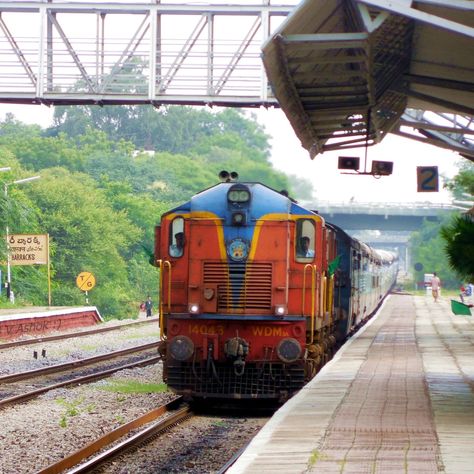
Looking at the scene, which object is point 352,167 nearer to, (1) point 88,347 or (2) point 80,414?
(2) point 80,414

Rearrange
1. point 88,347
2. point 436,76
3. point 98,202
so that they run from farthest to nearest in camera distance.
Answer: point 98,202, point 88,347, point 436,76

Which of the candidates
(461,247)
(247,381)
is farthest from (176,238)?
(461,247)

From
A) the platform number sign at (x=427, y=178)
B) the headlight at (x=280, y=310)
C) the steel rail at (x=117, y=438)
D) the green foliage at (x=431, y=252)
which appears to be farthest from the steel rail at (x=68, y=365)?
the green foliage at (x=431, y=252)

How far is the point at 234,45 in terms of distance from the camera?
23.6m

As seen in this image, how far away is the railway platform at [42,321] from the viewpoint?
118ft

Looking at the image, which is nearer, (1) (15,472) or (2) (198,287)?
(1) (15,472)

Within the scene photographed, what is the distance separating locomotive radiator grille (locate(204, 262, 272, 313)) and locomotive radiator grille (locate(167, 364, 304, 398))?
814 millimetres

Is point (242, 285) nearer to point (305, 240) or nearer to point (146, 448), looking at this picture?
point (305, 240)

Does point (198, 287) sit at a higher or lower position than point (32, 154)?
lower

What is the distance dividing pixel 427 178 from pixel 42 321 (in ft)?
62.7

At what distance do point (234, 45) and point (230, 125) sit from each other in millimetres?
100015

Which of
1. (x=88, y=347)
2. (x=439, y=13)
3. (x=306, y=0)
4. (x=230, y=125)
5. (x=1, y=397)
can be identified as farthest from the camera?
(x=230, y=125)

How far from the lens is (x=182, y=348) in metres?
15.8

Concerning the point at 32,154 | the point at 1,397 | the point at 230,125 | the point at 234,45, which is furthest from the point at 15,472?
the point at 230,125
